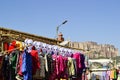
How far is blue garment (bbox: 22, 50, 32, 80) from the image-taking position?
971 cm

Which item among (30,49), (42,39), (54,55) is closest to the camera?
(30,49)

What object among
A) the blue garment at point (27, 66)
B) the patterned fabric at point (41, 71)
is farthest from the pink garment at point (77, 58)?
the blue garment at point (27, 66)

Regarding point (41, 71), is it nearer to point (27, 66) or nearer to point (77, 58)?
point (27, 66)

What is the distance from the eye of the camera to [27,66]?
9.79m

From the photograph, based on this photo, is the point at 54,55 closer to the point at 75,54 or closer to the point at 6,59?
the point at 75,54

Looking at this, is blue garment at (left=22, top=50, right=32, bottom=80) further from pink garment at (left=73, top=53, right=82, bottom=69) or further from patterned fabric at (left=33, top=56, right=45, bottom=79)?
pink garment at (left=73, top=53, right=82, bottom=69)

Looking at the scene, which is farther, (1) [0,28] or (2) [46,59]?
(1) [0,28]

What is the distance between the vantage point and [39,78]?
1066 cm

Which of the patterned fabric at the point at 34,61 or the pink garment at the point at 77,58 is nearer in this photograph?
the patterned fabric at the point at 34,61

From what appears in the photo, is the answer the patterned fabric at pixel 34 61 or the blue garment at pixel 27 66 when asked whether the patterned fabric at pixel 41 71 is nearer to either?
the patterned fabric at pixel 34 61

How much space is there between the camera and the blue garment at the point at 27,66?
31.9 feet

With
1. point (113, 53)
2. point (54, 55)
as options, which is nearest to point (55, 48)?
point (54, 55)

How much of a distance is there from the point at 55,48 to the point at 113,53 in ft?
496

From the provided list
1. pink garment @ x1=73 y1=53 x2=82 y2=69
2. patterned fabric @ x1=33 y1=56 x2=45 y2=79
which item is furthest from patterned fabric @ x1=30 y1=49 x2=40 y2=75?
pink garment @ x1=73 y1=53 x2=82 y2=69
